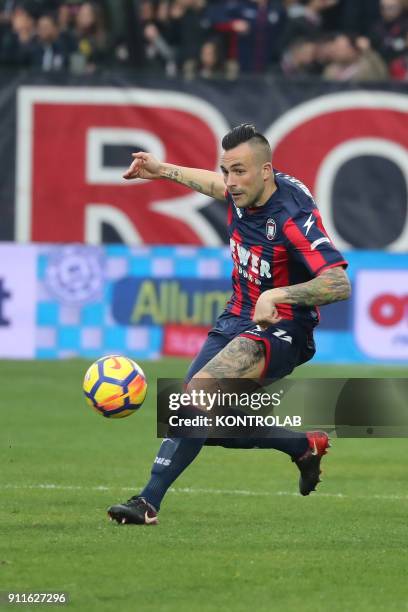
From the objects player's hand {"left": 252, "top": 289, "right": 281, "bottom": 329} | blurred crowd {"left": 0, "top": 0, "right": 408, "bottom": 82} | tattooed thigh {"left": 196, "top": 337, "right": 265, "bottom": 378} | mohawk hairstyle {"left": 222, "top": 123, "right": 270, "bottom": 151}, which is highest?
blurred crowd {"left": 0, "top": 0, "right": 408, "bottom": 82}

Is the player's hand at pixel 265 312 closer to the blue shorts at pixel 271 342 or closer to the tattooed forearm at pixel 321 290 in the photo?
the tattooed forearm at pixel 321 290

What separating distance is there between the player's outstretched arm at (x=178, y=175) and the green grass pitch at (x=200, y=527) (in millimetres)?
1902

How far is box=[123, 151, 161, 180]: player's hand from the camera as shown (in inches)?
332

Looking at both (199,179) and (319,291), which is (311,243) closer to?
(319,291)

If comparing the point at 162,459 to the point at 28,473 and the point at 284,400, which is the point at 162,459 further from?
the point at 28,473

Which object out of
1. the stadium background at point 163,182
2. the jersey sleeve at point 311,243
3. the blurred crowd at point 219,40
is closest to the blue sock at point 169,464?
the jersey sleeve at point 311,243

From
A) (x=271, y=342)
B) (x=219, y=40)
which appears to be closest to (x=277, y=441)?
(x=271, y=342)

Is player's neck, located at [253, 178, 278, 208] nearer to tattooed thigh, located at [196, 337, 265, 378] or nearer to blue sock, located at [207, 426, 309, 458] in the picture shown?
tattooed thigh, located at [196, 337, 265, 378]

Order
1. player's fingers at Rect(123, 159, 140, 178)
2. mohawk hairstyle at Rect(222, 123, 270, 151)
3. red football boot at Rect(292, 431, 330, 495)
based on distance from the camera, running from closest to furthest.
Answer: mohawk hairstyle at Rect(222, 123, 270, 151), red football boot at Rect(292, 431, 330, 495), player's fingers at Rect(123, 159, 140, 178)

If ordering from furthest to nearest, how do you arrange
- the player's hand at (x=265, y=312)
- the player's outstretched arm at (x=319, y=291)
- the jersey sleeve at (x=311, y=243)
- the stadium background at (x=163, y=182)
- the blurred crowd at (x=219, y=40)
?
the blurred crowd at (x=219, y=40)
the stadium background at (x=163, y=182)
the jersey sleeve at (x=311, y=243)
the player's outstretched arm at (x=319, y=291)
the player's hand at (x=265, y=312)

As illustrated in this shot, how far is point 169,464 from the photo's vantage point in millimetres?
7855

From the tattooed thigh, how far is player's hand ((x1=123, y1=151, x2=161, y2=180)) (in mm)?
1230

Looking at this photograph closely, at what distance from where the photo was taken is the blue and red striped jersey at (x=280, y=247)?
299 inches

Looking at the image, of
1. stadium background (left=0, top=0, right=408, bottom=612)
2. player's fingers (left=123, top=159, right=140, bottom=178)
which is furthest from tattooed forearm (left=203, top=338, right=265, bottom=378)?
stadium background (left=0, top=0, right=408, bottom=612)
